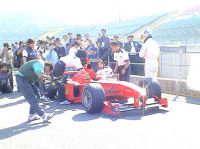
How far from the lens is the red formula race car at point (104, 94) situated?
320 inches

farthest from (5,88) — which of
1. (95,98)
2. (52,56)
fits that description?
(95,98)

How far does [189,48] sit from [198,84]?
322 inches

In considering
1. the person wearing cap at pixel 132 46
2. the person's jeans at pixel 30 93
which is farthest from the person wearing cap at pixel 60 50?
the person's jeans at pixel 30 93

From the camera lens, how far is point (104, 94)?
827 centimetres

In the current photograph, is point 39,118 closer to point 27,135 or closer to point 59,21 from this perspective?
point 27,135

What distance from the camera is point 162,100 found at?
28.3 feet

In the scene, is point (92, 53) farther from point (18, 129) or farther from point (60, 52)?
point (18, 129)

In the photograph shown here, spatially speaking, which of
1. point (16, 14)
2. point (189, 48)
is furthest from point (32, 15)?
point (189, 48)

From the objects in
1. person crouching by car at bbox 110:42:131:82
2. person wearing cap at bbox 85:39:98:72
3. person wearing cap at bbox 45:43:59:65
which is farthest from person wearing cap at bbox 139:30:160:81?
person wearing cap at bbox 45:43:59:65

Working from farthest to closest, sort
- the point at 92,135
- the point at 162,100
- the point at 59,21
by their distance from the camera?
the point at 59,21 < the point at 162,100 < the point at 92,135

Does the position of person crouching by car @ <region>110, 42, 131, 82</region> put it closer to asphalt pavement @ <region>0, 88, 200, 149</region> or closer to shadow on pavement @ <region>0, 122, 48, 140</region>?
asphalt pavement @ <region>0, 88, 200, 149</region>

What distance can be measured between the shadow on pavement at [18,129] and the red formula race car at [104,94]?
138 centimetres

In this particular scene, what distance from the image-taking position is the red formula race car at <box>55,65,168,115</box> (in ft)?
26.6

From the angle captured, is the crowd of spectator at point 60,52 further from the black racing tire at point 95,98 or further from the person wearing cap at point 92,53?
the black racing tire at point 95,98
